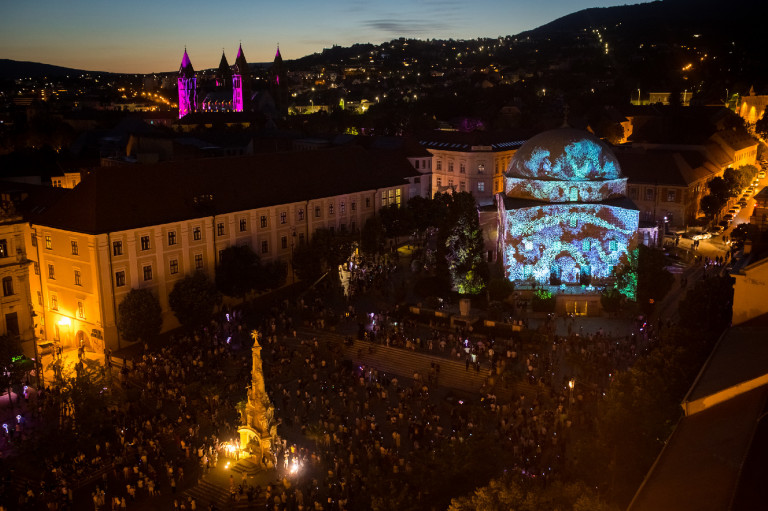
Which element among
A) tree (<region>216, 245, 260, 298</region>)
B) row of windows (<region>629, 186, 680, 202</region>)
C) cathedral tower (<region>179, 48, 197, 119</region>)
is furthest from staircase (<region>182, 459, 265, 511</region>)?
cathedral tower (<region>179, 48, 197, 119</region>)

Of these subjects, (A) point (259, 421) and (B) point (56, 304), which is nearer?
(A) point (259, 421)

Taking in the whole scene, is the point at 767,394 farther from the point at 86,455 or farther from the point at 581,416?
the point at 86,455

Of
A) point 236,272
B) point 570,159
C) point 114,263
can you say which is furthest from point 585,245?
point 114,263

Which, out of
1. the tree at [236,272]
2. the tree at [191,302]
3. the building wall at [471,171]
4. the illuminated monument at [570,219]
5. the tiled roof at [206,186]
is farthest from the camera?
the building wall at [471,171]

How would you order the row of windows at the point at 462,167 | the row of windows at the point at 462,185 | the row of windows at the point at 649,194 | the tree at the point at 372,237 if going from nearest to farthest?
the tree at the point at 372,237, the row of windows at the point at 649,194, the row of windows at the point at 462,167, the row of windows at the point at 462,185

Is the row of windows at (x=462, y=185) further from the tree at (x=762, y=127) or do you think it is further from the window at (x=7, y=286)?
the window at (x=7, y=286)

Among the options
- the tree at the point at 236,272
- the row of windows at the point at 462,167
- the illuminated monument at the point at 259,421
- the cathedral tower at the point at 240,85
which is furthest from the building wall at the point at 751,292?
the cathedral tower at the point at 240,85

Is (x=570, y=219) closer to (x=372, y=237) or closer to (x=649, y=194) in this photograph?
(x=372, y=237)
